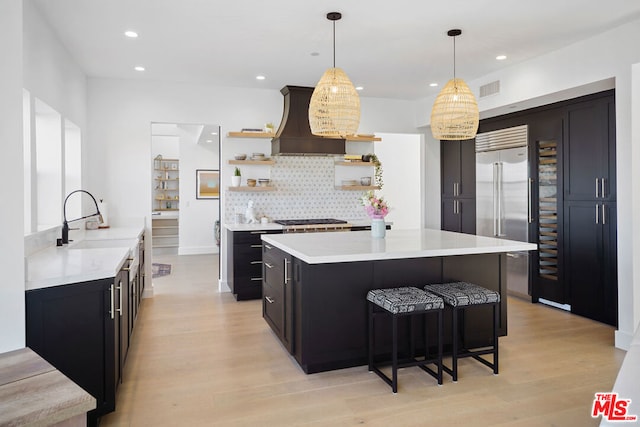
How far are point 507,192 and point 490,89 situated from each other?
1.30 m

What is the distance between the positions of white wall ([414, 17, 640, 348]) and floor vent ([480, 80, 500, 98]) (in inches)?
22.8

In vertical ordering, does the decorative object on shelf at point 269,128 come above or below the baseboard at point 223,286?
above

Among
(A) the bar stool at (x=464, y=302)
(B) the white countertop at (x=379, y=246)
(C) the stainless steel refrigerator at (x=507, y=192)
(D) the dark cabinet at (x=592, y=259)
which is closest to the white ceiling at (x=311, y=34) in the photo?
(C) the stainless steel refrigerator at (x=507, y=192)

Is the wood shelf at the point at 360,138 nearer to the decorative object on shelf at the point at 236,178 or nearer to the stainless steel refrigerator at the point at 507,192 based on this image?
the stainless steel refrigerator at the point at 507,192

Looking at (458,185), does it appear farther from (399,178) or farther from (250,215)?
(250,215)

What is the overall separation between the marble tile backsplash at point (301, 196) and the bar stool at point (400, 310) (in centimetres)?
322

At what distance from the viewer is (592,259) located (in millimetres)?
4512

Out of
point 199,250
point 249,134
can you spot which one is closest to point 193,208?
point 199,250

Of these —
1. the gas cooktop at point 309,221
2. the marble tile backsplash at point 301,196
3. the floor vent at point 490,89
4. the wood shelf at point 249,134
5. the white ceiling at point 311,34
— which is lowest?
the gas cooktop at point 309,221

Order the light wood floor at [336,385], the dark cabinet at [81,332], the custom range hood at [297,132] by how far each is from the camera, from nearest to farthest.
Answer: the dark cabinet at [81,332], the light wood floor at [336,385], the custom range hood at [297,132]

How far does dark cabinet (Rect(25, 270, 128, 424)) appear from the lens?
2148mm

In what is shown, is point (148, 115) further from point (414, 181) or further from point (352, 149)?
point (414, 181)

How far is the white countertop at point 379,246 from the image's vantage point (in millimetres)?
2977

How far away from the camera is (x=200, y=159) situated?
9859 millimetres
